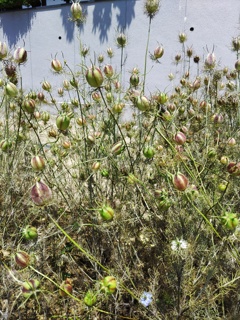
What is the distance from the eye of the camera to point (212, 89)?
2.10m

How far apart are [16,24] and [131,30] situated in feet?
11.5

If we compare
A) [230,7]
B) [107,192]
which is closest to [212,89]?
[107,192]

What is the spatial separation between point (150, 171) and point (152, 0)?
78 cm

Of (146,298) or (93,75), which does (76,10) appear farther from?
(146,298)

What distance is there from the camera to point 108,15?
677 cm

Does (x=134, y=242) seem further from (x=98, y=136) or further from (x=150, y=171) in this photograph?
(x=98, y=136)

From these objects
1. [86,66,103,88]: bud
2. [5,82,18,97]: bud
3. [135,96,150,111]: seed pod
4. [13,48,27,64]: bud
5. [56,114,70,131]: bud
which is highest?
[13,48,27,64]: bud

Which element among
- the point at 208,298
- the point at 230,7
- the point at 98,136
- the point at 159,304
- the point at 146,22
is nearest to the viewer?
the point at 208,298

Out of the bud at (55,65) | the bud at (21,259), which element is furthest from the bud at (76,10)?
the bud at (21,259)

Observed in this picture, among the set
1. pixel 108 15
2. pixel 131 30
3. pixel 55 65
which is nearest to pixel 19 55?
pixel 55 65

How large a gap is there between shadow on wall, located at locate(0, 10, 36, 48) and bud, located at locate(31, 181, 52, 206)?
8.13m

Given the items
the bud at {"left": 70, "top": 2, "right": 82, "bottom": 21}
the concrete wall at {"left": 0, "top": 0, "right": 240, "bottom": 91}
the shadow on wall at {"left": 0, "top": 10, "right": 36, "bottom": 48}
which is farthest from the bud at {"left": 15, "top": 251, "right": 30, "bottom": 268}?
the shadow on wall at {"left": 0, "top": 10, "right": 36, "bottom": 48}

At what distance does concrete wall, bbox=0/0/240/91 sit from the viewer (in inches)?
227

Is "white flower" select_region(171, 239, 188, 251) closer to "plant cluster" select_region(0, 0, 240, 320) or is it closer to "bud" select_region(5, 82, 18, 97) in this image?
"plant cluster" select_region(0, 0, 240, 320)
